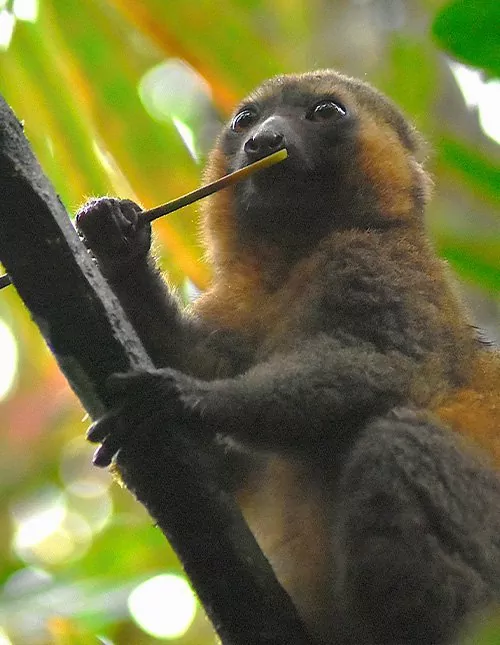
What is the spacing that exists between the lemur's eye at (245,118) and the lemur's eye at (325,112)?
0.98 feet

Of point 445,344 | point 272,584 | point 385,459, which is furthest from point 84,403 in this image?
point 445,344

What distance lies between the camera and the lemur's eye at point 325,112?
4.82 m

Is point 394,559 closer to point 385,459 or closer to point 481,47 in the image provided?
point 385,459

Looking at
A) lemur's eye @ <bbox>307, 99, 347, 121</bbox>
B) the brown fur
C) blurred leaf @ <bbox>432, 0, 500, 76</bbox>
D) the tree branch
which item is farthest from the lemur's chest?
blurred leaf @ <bbox>432, 0, 500, 76</bbox>

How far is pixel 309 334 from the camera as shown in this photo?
3.92 meters

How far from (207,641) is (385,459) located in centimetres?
293

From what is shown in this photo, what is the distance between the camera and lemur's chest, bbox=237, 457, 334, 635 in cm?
368

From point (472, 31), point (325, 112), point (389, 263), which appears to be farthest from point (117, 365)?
point (325, 112)

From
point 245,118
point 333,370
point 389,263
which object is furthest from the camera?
point 245,118

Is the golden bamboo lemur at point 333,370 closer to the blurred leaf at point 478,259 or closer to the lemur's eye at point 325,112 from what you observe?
the lemur's eye at point 325,112

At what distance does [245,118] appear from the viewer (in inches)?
197

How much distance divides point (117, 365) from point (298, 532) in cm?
128

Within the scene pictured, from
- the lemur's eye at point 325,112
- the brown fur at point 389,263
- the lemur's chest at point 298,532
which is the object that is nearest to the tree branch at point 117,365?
the lemur's chest at point 298,532

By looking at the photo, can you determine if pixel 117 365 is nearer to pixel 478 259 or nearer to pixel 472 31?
pixel 478 259
